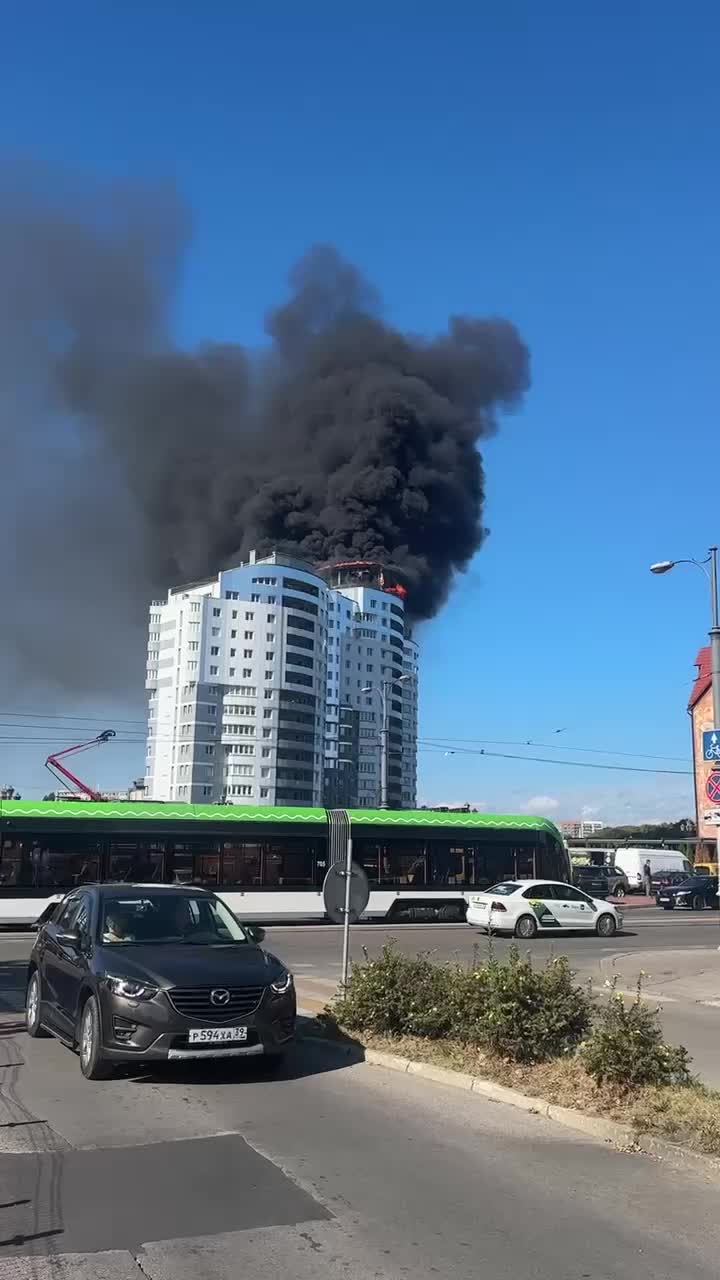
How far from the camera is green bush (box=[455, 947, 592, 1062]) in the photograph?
807 centimetres

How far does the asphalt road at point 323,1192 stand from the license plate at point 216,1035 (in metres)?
0.39

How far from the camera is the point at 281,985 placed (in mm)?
8242

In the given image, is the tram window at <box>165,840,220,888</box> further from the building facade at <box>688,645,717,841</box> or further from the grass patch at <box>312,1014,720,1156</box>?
the building facade at <box>688,645,717,841</box>

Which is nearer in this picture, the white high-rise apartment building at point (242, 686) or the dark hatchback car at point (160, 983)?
the dark hatchback car at point (160, 983)

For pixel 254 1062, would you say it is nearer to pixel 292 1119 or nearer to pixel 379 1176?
pixel 292 1119

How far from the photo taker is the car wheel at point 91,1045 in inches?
314

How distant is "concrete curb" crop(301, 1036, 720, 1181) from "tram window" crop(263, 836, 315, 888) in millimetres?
18980

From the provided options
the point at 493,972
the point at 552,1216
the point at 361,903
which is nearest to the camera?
the point at 552,1216

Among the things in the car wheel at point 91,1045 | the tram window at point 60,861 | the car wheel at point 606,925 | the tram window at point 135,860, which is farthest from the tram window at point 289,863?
the car wheel at point 91,1045

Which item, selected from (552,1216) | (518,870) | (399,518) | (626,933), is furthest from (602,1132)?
(399,518)

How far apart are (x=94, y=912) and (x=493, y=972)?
11.6 ft

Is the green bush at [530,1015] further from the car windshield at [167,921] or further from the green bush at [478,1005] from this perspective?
the car windshield at [167,921]

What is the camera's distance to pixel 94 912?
29.9 feet

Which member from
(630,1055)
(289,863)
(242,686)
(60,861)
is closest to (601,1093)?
(630,1055)
